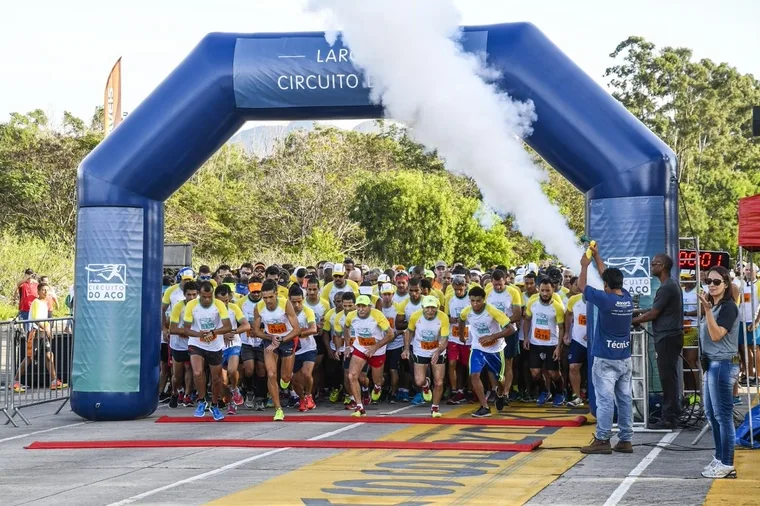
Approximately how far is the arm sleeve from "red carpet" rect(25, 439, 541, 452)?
249 cm

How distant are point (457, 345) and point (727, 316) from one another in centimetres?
658

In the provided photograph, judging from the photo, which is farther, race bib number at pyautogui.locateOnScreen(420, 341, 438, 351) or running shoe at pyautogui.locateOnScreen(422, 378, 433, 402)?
running shoe at pyautogui.locateOnScreen(422, 378, 433, 402)

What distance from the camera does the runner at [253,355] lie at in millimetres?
16141

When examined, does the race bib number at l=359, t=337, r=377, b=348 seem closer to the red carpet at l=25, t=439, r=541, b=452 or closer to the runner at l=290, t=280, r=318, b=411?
the runner at l=290, t=280, r=318, b=411

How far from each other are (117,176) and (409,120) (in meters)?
3.74

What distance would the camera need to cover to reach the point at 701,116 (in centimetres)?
6272

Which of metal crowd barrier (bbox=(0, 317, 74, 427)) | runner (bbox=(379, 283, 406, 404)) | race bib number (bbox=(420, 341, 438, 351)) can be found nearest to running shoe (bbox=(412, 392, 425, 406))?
runner (bbox=(379, 283, 406, 404))

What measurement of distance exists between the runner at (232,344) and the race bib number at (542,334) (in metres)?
4.02

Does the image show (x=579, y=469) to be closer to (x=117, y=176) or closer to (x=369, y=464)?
(x=369, y=464)

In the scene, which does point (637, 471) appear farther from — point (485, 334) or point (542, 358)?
point (542, 358)

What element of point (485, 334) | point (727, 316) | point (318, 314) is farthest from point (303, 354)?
point (727, 316)

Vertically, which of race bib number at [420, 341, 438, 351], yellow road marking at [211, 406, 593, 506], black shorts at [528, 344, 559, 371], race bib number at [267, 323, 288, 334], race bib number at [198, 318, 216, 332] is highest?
race bib number at [198, 318, 216, 332]

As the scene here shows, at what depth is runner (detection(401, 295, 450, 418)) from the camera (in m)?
15.4

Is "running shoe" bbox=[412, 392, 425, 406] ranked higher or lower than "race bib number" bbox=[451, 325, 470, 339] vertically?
lower
